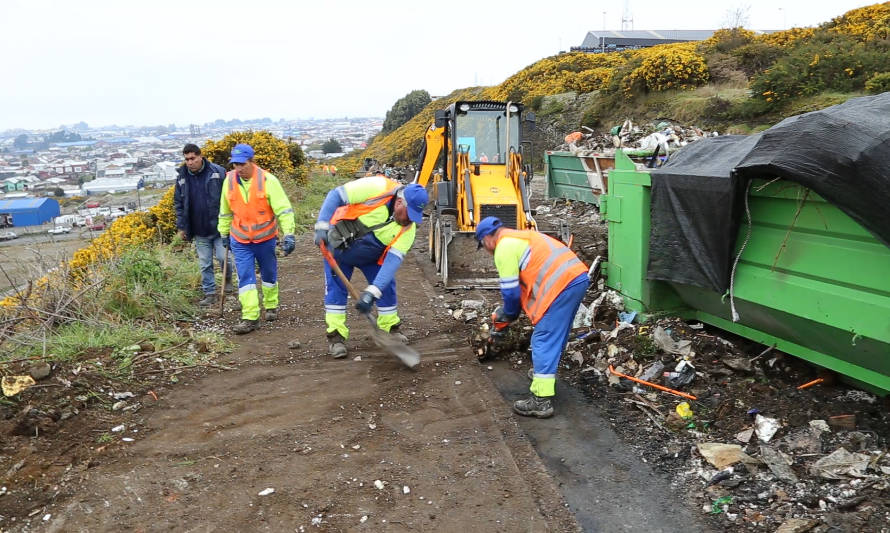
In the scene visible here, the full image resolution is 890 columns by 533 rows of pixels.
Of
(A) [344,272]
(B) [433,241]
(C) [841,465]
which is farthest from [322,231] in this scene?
(B) [433,241]

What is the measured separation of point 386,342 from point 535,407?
4.49 ft

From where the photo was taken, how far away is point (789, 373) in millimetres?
3691

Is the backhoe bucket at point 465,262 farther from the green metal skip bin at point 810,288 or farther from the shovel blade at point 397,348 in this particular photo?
the green metal skip bin at point 810,288

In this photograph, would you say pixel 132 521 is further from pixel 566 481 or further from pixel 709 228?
pixel 709 228

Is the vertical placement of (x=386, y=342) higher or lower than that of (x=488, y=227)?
lower

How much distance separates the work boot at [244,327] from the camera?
5.40 meters

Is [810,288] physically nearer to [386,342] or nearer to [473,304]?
[386,342]

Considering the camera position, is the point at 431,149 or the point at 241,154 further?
the point at 431,149

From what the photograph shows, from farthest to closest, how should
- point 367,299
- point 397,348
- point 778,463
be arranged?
point 397,348
point 367,299
point 778,463

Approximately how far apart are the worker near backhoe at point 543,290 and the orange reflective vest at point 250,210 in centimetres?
246

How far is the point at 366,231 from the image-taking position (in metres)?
4.73

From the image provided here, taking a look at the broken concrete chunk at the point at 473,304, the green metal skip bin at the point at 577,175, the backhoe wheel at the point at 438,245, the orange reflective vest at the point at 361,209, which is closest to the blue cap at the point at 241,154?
the orange reflective vest at the point at 361,209

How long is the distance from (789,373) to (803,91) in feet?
33.6

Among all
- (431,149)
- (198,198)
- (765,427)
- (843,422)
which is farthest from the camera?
(431,149)
